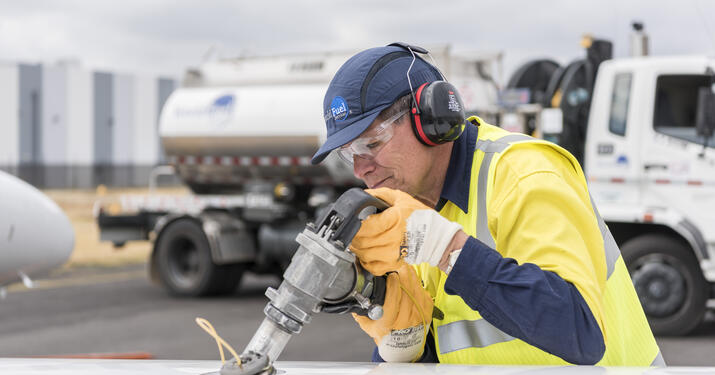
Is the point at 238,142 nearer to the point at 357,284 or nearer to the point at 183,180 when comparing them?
the point at 183,180

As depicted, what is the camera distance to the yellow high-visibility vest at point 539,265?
163cm

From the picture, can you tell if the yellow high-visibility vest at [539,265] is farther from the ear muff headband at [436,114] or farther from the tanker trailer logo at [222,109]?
the tanker trailer logo at [222,109]

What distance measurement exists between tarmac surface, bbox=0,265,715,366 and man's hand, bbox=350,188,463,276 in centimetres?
401

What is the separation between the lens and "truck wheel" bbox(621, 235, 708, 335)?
23.4 feet

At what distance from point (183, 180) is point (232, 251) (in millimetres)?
2021

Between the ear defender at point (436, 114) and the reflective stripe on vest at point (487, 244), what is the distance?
9 cm

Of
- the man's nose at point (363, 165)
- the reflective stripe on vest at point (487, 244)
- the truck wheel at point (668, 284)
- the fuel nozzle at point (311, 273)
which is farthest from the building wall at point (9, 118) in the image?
the fuel nozzle at point (311, 273)

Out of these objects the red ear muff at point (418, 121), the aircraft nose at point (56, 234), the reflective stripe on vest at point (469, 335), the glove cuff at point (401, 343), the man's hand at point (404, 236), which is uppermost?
the red ear muff at point (418, 121)

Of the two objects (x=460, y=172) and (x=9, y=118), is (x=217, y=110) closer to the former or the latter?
(x=460, y=172)

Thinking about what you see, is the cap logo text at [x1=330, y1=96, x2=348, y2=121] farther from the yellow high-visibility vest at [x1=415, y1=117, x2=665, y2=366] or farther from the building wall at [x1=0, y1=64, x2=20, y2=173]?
the building wall at [x1=0, y1=64, x2=20, y2=173]

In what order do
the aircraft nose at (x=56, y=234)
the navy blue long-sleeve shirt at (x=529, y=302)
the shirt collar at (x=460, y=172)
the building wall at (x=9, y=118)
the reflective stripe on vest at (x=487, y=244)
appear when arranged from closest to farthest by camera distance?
1. the navy blue long-sleeve shirt at (x=529, y=302)
2. the reflective stripe on vest at (x=487, y=244)
3. the shirt collar at (x=460, y=172)
4. the aircraft nose at (x=56, y=234)
5. the building wall at (x=9, y=118)

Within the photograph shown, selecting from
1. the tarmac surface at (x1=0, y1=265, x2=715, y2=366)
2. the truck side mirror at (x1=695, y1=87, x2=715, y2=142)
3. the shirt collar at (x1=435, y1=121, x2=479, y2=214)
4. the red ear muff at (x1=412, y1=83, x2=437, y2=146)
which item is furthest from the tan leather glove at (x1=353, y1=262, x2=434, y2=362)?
the truck side mirror at (x1=695, y1=87, x2=715, y2=142)

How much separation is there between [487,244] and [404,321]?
1.07 feet

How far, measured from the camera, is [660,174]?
7.22 meters
